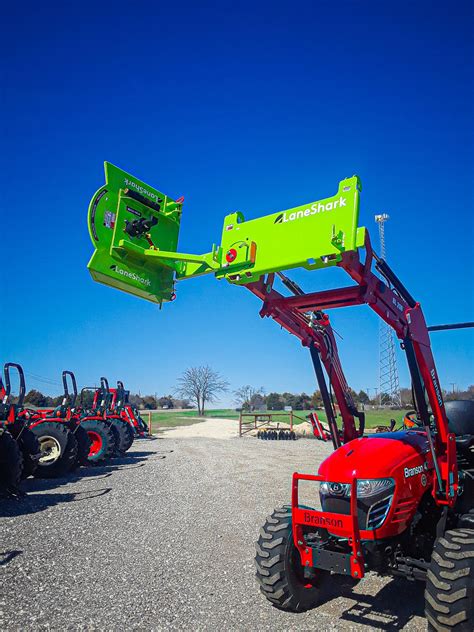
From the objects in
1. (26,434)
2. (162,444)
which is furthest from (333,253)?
(162,444)

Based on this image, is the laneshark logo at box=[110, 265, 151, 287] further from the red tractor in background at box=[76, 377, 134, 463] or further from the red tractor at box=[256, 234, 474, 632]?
the red tractor in background at box=[76, 377, 134, 463]

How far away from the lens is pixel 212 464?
14328 millimetres

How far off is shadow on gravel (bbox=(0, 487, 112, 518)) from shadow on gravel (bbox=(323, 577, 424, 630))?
5293 mm

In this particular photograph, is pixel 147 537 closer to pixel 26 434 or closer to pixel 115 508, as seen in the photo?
pixel 115 508

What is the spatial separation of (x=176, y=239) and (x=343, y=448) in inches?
99.2

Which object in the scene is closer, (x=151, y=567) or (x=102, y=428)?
(x=151, y=567)

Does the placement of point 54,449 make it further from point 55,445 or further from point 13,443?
point 13,443

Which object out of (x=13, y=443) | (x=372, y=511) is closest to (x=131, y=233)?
(x=372, y=511)

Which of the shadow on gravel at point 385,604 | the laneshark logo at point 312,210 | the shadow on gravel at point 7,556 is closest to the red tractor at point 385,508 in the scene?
the shadow on gravel at point 385,604

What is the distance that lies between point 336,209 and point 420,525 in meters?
2.82

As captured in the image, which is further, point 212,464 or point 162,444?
point 162,444

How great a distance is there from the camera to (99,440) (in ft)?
44.8

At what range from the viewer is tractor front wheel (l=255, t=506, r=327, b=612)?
13.3 feet

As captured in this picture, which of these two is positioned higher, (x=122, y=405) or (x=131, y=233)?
(x=131, y=233)
